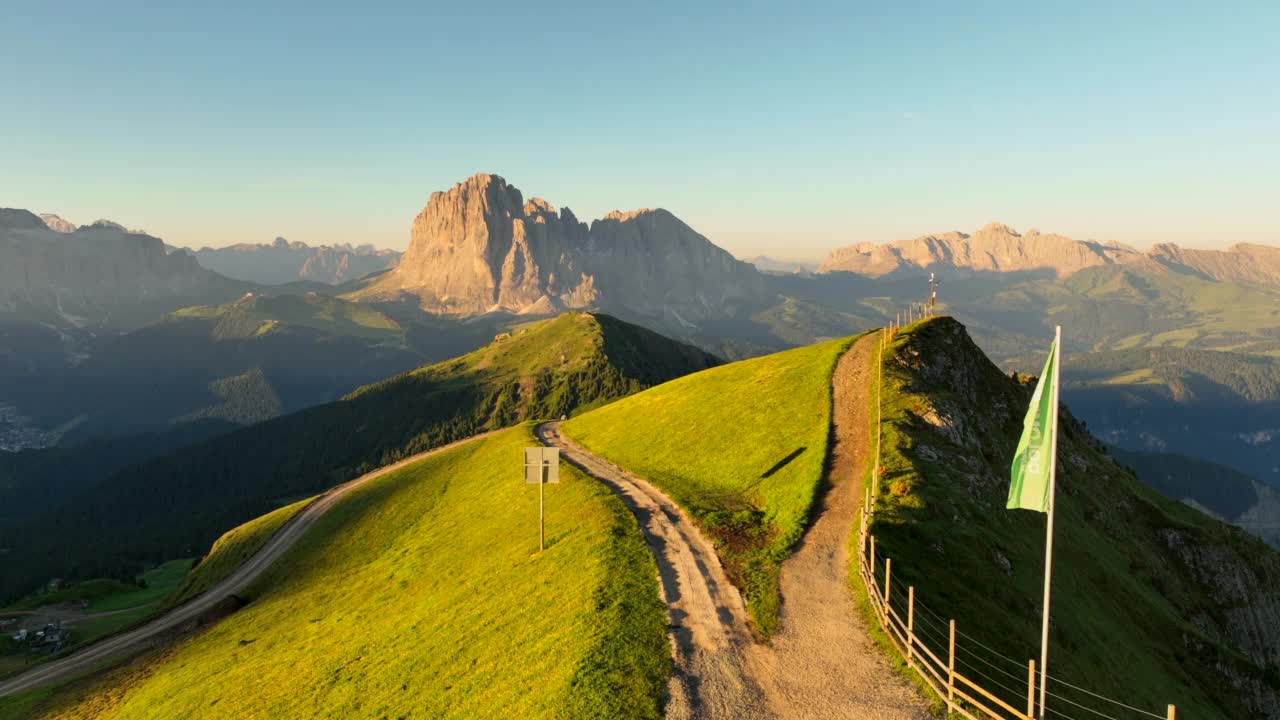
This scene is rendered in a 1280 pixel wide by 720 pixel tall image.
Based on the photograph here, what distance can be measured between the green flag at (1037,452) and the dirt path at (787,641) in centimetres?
927

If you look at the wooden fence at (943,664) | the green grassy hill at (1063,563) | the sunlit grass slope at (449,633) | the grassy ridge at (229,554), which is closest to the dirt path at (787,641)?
the wooden fence at (943,664)

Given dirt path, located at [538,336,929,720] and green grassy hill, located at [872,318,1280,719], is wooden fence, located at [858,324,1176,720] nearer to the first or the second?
green grassy hill, located at [872,318,1280,719]

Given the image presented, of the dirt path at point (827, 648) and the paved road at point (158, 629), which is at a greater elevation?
the dirt path at point (827, 648)

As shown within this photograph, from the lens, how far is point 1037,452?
22734 millimetres

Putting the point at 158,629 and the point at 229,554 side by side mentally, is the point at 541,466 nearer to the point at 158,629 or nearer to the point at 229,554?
the point at 158,629

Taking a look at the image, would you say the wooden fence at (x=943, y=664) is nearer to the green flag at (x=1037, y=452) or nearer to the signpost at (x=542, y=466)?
the green flag at (x=1037, y=452)

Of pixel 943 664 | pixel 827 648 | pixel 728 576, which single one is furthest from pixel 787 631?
pixel 943 664

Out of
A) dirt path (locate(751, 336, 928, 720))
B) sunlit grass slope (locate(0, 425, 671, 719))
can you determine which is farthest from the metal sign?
dirt path (locate(751, 336, 928, 720))

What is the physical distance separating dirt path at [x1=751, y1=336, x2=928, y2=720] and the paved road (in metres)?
67.2

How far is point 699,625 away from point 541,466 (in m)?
18.1

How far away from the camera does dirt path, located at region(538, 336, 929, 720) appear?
82.2ft

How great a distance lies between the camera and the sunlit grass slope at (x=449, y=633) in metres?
27.6

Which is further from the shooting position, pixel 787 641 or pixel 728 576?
pixel 728 576

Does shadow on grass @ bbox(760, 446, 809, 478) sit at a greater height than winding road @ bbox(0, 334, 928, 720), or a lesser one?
greater
